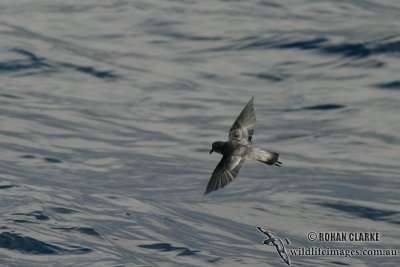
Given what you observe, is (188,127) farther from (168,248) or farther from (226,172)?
(226,172)

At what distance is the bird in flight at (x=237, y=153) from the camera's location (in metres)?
12.2

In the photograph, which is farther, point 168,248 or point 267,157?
point 168,248

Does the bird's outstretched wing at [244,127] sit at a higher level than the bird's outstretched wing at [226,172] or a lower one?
higher

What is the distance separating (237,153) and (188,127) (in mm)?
9686

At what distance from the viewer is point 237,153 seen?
500 inches

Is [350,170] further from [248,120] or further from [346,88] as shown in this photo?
[248,120]

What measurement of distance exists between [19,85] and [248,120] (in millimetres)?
12271

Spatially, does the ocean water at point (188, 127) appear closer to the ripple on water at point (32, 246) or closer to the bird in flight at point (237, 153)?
the ripple on water at point (32, 246)

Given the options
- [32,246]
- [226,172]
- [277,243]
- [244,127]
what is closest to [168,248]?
[277,243]

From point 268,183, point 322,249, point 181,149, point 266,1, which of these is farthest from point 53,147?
point 266,1

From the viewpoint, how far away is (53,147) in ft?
71.3

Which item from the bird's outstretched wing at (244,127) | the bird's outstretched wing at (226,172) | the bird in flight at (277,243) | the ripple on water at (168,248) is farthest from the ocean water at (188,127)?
the bird's outstretched wing at (226,172)

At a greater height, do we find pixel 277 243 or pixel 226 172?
pixel 226 172

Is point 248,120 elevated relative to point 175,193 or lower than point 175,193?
A: elevated
